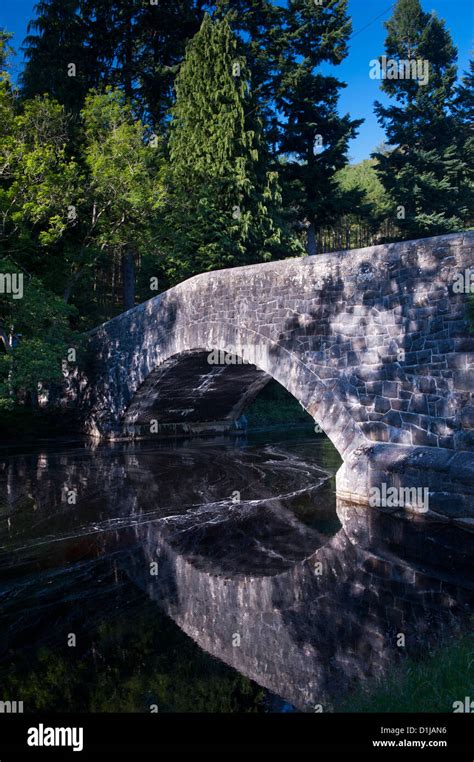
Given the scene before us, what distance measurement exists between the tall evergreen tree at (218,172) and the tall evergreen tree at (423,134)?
17.0ft

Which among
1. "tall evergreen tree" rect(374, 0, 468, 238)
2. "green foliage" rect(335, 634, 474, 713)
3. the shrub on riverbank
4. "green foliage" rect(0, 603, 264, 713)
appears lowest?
"green foliage" rect(0, 603, 264, 713)

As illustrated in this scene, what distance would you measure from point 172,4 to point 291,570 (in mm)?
26609

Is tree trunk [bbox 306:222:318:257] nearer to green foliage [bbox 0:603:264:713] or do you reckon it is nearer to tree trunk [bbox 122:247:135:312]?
tree trunk [bbox 122:247:135:312]

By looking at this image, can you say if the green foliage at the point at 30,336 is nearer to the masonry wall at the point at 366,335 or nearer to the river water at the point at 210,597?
the river water at the point at 210,597

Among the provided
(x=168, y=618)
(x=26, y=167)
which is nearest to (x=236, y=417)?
(x=26, y=167)

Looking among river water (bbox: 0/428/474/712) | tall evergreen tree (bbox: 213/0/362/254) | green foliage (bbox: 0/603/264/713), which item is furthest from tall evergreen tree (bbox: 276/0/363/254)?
green foliage (bbox: 0/603/264/713)

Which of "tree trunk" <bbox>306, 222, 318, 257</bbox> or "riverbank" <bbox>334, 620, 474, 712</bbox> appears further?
"tree trunk" <bbox>306, 222, 318, 257</bbox>

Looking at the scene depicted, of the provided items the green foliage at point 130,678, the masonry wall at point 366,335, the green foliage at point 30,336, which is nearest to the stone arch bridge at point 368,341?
the masonry wall at point 366,335

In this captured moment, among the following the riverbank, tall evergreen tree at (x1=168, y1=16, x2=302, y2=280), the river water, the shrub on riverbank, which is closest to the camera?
the riverbank

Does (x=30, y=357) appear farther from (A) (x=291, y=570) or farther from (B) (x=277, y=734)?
→ (B) (x=277, y=734)

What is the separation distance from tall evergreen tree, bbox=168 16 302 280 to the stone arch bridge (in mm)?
7611

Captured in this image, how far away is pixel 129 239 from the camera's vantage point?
20391 mm

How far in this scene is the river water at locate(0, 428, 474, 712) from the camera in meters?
4.24

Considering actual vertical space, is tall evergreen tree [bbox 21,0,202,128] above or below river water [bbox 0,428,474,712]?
above
